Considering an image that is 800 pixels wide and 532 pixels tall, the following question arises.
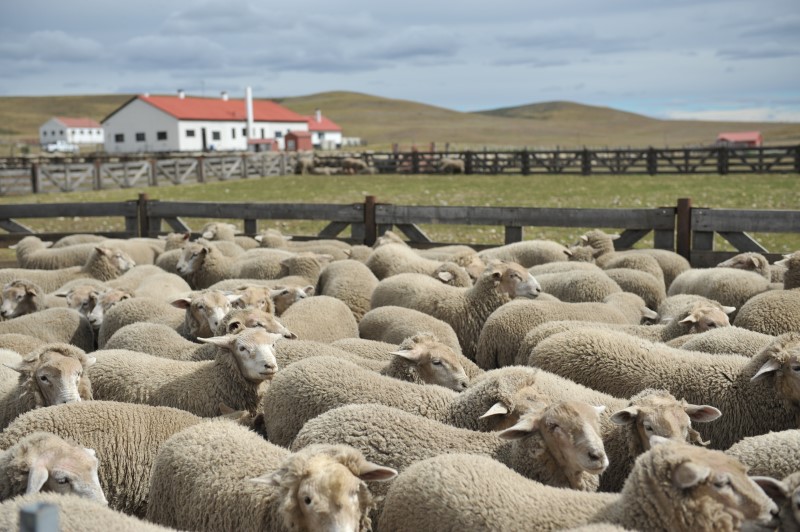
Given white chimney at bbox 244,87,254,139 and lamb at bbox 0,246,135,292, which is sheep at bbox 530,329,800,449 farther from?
white chimney at bbox 244,87,254,139

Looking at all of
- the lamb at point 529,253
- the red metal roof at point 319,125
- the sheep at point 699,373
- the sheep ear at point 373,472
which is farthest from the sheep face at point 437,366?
the red metal roof at point 319,125

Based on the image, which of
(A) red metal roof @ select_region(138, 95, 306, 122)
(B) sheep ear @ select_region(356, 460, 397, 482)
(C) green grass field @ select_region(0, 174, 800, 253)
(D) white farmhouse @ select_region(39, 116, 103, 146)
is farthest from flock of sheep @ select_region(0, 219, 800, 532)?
(D) white farmhouse @ select_region(39, 116, 103, 146)

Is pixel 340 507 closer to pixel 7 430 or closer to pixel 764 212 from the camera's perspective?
pixel 7 430

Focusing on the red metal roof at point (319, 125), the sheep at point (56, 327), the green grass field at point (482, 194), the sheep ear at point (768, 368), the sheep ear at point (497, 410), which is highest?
the red metal roof at point (319, 125)

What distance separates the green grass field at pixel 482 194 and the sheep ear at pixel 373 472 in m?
11.4

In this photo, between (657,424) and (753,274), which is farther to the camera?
(753,274)

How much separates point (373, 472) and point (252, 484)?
2.14 feet

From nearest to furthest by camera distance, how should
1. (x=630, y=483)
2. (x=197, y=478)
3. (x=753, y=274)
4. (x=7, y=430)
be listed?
(x=630, y=483)
(x=197, y=478)
(x=7, y=430)
(x=753, y=274)

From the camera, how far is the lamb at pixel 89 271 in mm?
10336

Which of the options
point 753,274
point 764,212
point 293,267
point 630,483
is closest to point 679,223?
point 764,212

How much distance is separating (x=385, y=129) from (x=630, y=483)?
169168 millimetres

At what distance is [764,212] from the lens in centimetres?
1045

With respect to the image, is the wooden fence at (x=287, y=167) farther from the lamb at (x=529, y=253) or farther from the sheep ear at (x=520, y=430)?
the sheep ear at (x=520, y=430)

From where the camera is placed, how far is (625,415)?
14.8 ft
